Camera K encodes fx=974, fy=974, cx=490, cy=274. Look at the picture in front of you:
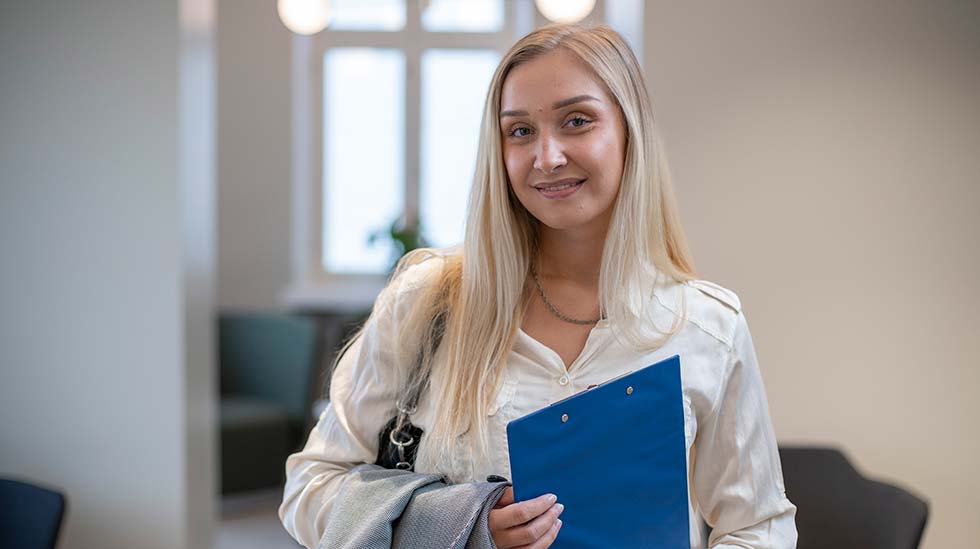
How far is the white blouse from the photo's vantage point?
154 cm

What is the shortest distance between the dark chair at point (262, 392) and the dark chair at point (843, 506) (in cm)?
329

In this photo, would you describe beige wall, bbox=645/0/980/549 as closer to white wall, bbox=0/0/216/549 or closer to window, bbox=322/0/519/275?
white wall, bbox=0/0/216/549

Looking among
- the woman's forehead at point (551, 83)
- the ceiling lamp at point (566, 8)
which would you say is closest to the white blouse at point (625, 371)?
the woman's forehead at point (551, 83)

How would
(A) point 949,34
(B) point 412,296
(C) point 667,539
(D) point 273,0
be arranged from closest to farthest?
(C) point 667,539
(B) point 412,296
(A) point 949,34
(D) point 273,0

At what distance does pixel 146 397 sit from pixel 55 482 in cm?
41

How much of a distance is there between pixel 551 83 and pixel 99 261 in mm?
2094

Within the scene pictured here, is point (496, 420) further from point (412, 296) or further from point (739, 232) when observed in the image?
point (739, 232)

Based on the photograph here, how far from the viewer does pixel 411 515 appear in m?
1.43

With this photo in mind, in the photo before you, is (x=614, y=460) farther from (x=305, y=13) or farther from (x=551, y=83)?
(x=305, y=13)

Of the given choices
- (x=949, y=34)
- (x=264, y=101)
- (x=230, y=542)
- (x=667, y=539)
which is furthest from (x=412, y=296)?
(x=264, y=101)

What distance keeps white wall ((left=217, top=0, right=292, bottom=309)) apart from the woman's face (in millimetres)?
5354

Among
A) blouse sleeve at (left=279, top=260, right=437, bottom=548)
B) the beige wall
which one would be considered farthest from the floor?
blouse sleeve at (left=279, top=260, right=437, bottom=548)

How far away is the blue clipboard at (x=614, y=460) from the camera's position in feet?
4.45

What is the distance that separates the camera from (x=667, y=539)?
1479 millimetres
